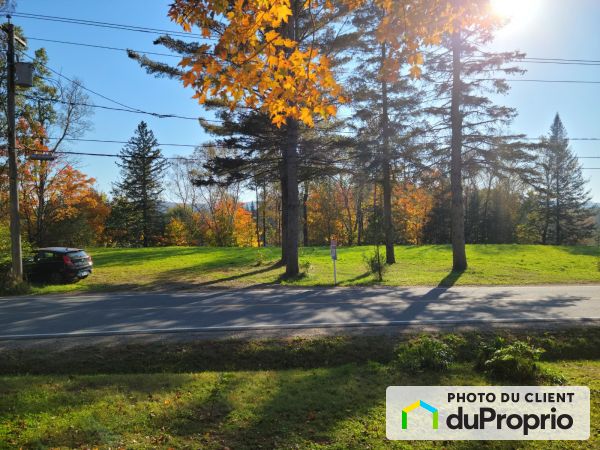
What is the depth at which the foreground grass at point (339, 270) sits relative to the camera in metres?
15.5

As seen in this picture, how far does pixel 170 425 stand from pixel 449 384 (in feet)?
11.1

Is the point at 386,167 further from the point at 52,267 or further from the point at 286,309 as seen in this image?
the point at 52,267

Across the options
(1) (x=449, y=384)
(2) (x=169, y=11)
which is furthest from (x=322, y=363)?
(2) (x=169, y=11)

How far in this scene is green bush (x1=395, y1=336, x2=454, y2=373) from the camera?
18.7 feet

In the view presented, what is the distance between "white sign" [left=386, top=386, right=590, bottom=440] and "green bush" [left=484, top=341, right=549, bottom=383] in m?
0.28

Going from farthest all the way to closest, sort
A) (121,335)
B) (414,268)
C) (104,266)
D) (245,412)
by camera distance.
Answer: (104,266), (414,268), (121,335), (245,412)

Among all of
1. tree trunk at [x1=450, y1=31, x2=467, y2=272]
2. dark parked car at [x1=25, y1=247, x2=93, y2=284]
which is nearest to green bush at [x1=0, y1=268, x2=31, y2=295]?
dark parked car at [x1=25, y1=247, x2=93, y2=284]

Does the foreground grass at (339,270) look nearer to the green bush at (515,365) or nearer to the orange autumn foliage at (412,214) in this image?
the green bush at (515,365)

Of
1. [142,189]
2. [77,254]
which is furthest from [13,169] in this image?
[142,189]

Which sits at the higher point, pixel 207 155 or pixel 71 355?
pixel 207 155

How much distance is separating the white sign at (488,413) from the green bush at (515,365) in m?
0.28

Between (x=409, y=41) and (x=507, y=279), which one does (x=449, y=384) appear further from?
(x=507, y=279)

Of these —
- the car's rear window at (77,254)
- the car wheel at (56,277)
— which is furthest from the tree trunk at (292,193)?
the car wheel at (56,277)

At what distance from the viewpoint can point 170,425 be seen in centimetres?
410
